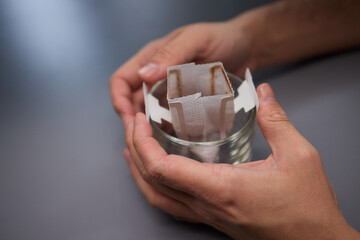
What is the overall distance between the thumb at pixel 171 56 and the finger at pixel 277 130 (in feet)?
0.63

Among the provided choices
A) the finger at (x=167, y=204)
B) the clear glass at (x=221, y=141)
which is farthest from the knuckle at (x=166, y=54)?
the finger at (x=167, y=204)

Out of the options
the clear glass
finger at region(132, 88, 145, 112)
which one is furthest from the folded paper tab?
finger at region(132, 88, 145, 112)

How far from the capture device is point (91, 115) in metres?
0.64

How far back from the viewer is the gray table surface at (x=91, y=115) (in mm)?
486

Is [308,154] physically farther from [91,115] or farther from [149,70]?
[91,115]

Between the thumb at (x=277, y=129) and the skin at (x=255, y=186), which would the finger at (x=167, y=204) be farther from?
the thumb at (x=277, y=129)

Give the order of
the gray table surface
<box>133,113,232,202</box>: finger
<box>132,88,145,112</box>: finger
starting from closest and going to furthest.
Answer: <box>133,113,232,202</box>: finger
the gray table surface
<box>132,88,145,112</box>: finger

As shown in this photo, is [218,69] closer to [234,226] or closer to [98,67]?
[234,226]

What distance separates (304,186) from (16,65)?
0.69 m

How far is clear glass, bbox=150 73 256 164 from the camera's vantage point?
0.38 metres

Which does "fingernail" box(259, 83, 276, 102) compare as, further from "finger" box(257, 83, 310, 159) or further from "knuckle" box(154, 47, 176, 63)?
"knuckle" box(154, 47, 176, 63)

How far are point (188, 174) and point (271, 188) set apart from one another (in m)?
0.10

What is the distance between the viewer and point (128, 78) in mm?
620

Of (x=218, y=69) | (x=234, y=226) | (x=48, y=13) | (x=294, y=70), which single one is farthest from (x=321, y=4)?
(x=48, y=13)
